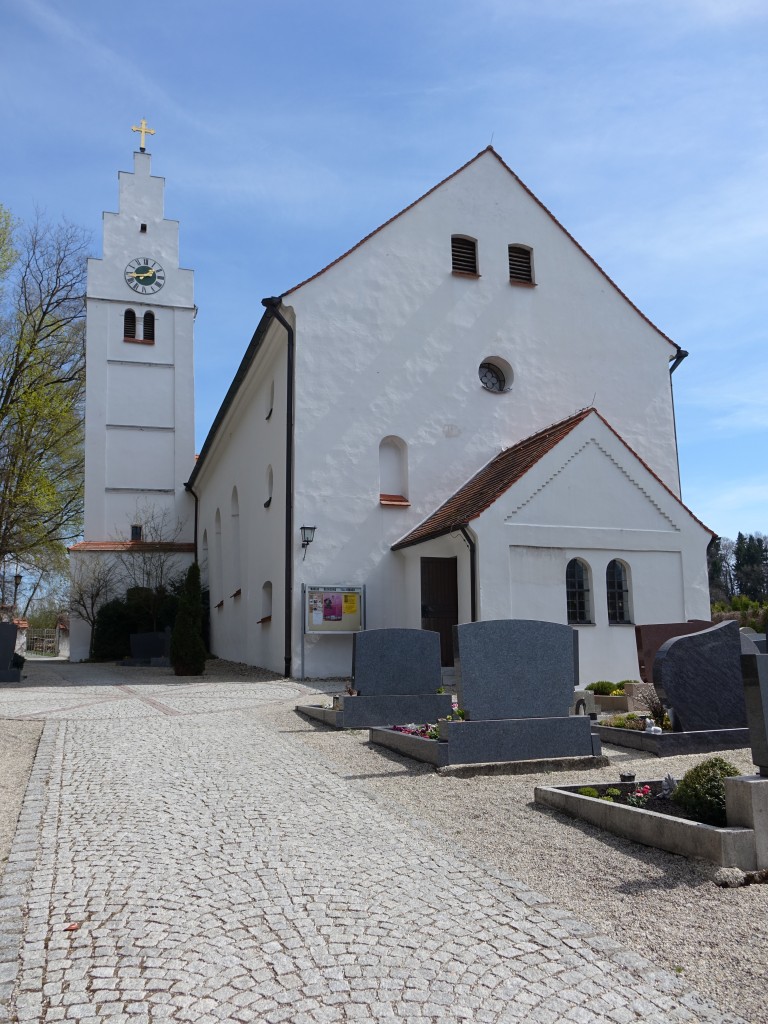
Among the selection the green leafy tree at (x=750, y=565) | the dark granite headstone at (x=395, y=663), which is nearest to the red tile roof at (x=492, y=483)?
the dark granite headstone at (x=395, y=663)

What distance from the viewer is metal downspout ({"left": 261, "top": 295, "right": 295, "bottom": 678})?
1747cm

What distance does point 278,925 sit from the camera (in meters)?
4.07

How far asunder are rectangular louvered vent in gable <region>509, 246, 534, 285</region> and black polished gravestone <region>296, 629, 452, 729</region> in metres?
12.5

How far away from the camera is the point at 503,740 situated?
27.2 feet

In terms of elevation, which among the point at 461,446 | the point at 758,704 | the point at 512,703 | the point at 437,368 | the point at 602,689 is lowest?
the point at 602,689

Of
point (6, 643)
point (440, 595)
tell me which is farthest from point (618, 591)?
point (6, 643)

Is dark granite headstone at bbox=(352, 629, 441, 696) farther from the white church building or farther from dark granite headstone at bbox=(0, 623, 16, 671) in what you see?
dark granite headstone at bbox=(0, 623, 16, 671)

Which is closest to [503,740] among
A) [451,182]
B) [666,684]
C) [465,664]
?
[465,664]

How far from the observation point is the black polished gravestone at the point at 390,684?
1067 cm

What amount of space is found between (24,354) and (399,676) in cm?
2229

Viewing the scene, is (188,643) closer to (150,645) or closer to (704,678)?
(150,645)

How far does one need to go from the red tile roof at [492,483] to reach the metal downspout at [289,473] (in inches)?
89.0

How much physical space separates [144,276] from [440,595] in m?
23.2

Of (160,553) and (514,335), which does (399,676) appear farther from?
(160,553)
